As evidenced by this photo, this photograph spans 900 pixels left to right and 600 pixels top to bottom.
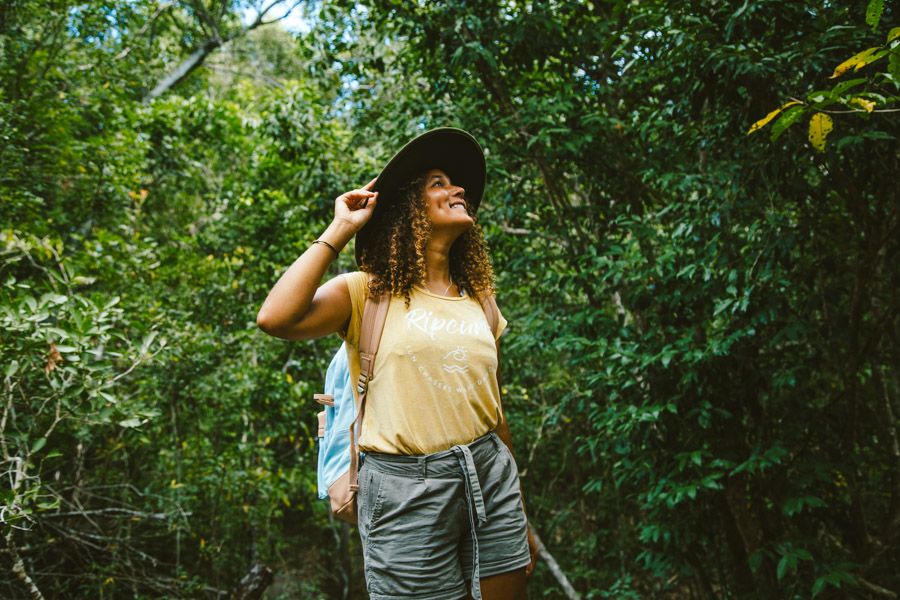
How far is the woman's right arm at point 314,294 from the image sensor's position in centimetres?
157

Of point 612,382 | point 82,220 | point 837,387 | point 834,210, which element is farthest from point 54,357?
point 837,387

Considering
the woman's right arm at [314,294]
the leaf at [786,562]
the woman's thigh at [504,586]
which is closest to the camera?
the woman's right arm at [314,294]

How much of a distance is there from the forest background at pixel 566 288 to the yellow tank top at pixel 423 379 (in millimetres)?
1146

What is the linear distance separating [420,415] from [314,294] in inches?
17.6

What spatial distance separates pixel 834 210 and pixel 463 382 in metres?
2.70

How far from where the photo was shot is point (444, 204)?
1988 mm

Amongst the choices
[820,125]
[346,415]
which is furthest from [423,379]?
Result: [820,125]

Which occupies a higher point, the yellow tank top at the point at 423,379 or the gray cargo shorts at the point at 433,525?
the yellow tank top at the point at 423,379

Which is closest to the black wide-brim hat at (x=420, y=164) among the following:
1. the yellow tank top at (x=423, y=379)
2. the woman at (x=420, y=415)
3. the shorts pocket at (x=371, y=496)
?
the woman at (x=420, y=415)

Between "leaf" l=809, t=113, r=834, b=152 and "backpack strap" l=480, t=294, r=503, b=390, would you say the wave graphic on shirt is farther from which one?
"leaf" l=809, t=113, r=834, b=152

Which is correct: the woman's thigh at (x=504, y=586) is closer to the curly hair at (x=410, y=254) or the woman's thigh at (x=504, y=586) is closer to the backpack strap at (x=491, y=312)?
the backpack strap at (x=491, y=312)

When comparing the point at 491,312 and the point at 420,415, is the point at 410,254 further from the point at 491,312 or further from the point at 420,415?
the point at 420,415

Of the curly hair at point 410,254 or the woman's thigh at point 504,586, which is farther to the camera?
the curly hair at point 410,254

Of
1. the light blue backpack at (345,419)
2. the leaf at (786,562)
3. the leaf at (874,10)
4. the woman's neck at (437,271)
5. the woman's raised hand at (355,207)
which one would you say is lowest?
the leaf at (786,562)
